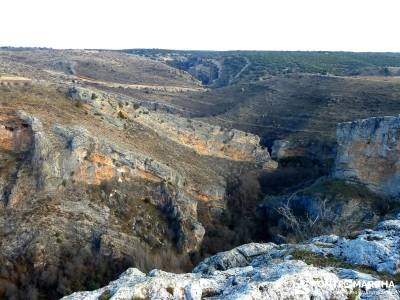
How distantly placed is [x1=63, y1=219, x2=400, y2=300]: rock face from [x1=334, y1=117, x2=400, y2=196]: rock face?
26.0 m

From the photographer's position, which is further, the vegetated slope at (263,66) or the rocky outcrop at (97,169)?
the vegetated slope at (263,66)

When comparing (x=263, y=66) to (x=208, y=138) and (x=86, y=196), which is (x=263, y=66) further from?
(x=86, y=196)

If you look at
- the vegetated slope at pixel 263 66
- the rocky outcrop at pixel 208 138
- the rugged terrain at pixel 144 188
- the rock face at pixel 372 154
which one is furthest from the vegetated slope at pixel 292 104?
the vegetated slope at pixel 263 66

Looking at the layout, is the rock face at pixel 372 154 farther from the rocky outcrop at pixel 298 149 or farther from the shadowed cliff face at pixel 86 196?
the rocky outcrop at pixel 298 149

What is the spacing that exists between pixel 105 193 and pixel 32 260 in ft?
26.3

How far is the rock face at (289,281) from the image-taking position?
14484mm

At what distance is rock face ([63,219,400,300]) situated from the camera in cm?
1448

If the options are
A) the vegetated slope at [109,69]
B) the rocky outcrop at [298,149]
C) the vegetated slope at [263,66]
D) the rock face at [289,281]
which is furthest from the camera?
the vegetated slope at [263,66]

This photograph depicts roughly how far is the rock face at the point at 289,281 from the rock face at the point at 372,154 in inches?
1023

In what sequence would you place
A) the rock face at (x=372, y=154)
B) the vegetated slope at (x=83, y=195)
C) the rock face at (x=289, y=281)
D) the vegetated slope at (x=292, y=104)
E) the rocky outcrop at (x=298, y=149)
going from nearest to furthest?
the rock face at (x=289, y=281), the vegetated slope at (x=83, y=195), the rock face at (x=372, y=154), the rocky outcrop at (x=298, y=149), the vegetated slope at (x=292, y=104)

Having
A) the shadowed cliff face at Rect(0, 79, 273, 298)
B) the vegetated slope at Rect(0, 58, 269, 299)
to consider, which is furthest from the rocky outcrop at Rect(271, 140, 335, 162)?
the vegetated slope at Rect(0, 58, 269, 299)

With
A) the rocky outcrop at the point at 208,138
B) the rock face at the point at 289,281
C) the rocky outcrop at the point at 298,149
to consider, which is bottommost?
the rocky outcrop at the point at 298,149

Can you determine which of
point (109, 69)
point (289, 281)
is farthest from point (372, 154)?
point (109, 69)

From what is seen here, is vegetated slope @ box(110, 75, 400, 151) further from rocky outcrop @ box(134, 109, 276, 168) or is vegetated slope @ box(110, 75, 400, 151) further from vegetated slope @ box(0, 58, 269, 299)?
vegetated slope @ box(0, 58, 269, 299)
